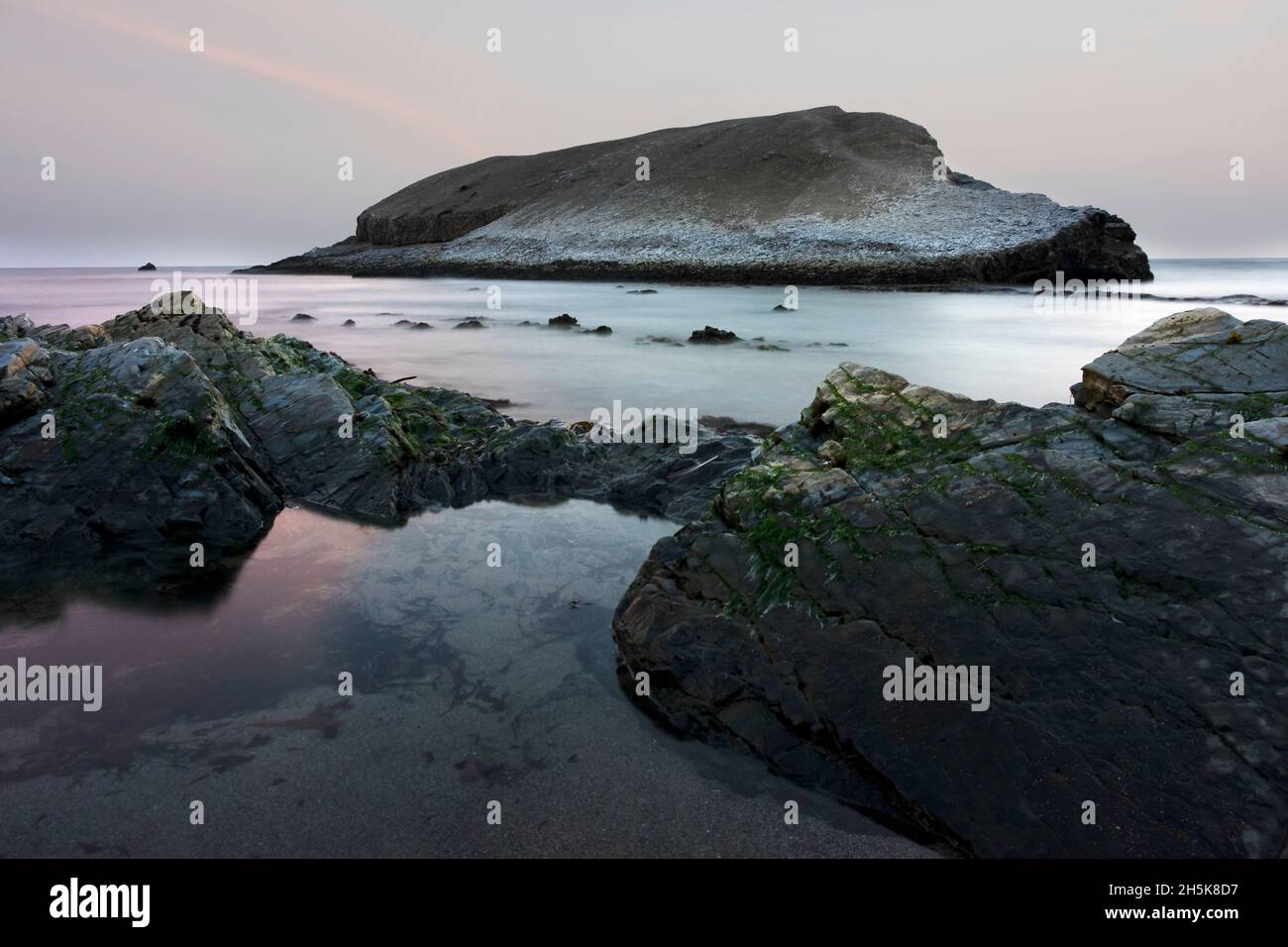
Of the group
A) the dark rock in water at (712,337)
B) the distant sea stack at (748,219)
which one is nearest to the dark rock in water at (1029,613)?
the dark rock in water at (712,337)

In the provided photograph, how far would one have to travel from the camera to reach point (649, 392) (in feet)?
54.5

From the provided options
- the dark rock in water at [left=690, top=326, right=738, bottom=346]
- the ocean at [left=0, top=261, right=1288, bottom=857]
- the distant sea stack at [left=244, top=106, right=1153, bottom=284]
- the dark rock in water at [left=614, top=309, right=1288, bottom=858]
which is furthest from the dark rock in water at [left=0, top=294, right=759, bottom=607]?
the distant sea stack at [left=244, top=106, right=1153, bottom=284]

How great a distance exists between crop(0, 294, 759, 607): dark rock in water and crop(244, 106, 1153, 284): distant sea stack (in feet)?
170

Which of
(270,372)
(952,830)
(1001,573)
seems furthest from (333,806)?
(270,372)

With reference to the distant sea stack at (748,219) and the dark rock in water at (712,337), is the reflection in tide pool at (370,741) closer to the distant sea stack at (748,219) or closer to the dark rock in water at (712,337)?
the dark rock in water at (712,337)

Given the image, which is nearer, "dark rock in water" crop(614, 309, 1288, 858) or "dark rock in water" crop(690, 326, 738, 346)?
"dark rock in water" crop(614, 309, 1288, 858)

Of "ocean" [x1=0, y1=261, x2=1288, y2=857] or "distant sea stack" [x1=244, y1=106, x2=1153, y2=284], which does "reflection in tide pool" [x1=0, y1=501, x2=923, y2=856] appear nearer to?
"ocean" [x1=0, y1=261, x2=1288, y2=857]

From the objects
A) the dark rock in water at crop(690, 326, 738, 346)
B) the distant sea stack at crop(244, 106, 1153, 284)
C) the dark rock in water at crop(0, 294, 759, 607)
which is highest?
the distant sea stack at crop(244, 106, 1153, 284)

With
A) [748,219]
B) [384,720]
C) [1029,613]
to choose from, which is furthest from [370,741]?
[748,219]

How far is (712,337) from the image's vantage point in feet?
82.0

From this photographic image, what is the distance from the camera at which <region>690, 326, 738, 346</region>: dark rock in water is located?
973 inches

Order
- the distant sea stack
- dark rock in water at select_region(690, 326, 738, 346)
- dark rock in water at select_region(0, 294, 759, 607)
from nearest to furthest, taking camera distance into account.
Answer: dark rock in water at select_region(0, 294, 759, 607) < dark rock in water at select_region(690, 326, 738, 346) < the distant sea stack

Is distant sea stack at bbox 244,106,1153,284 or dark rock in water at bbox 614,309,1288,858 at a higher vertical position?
distant sea stack at bbox 244,106,1153,284
